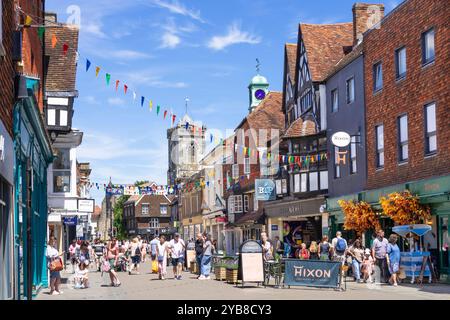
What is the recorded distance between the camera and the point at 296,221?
164ft

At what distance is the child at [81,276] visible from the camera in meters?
25.7

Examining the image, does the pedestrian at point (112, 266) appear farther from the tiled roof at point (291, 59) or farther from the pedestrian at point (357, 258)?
the tiled roof at point (291, 59)

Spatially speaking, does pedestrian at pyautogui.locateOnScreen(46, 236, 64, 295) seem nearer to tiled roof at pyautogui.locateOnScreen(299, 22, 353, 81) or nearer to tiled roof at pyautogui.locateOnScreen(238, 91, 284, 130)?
tiled roof at pyautogui.locateOnScreen(299, 22, 353, 81)

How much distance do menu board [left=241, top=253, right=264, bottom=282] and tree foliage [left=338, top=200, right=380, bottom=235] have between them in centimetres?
852

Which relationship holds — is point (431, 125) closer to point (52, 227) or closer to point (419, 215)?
point (419, 215)

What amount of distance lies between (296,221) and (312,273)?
2719 cm

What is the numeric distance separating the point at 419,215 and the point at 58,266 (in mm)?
12170

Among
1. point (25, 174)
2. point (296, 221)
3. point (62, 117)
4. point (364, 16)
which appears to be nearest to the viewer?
point (25, 174)

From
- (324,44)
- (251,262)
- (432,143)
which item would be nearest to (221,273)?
(251,262)

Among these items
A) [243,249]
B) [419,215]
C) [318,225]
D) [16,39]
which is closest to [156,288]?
[243,249]

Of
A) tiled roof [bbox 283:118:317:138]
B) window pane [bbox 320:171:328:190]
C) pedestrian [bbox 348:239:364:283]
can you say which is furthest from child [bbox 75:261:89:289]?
tiled roof [bbox 283:118:317:138]

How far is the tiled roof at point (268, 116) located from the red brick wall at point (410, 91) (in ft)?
90.6

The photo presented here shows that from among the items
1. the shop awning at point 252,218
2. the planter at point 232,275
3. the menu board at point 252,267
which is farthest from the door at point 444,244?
the shop awning at point 252,218

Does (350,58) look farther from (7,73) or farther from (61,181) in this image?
(7,73)
